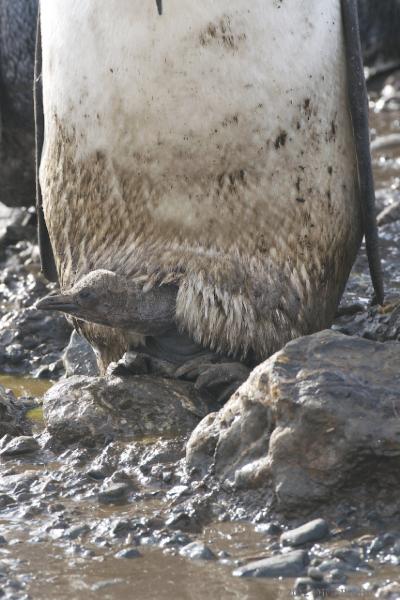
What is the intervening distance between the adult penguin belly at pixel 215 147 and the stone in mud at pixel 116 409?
204 mm

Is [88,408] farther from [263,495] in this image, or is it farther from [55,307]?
[263,495]

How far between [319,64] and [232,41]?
285mm

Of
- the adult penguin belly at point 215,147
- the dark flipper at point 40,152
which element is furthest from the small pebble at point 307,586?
the dark flipper at point 40,152

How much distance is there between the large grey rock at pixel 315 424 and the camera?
107 inches

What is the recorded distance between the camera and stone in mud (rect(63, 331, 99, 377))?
13.6 feet

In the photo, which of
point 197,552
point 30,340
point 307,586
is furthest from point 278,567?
point 30,340

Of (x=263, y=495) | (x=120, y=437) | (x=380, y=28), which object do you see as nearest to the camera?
(x=263, y=495)

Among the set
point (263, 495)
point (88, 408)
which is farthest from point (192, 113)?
point (263, 495)

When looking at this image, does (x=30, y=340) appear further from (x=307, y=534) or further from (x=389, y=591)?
(x=389, y=591)

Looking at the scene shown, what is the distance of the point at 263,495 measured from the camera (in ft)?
9.21

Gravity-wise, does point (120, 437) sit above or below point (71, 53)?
below

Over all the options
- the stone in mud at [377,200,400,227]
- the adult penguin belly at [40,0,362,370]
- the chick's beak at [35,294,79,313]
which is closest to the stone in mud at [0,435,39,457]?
the chick's beak at [35,294,79,313]

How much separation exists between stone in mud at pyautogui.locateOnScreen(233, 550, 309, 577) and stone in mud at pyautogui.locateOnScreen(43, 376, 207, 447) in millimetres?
937

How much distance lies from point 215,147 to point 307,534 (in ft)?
4.36
